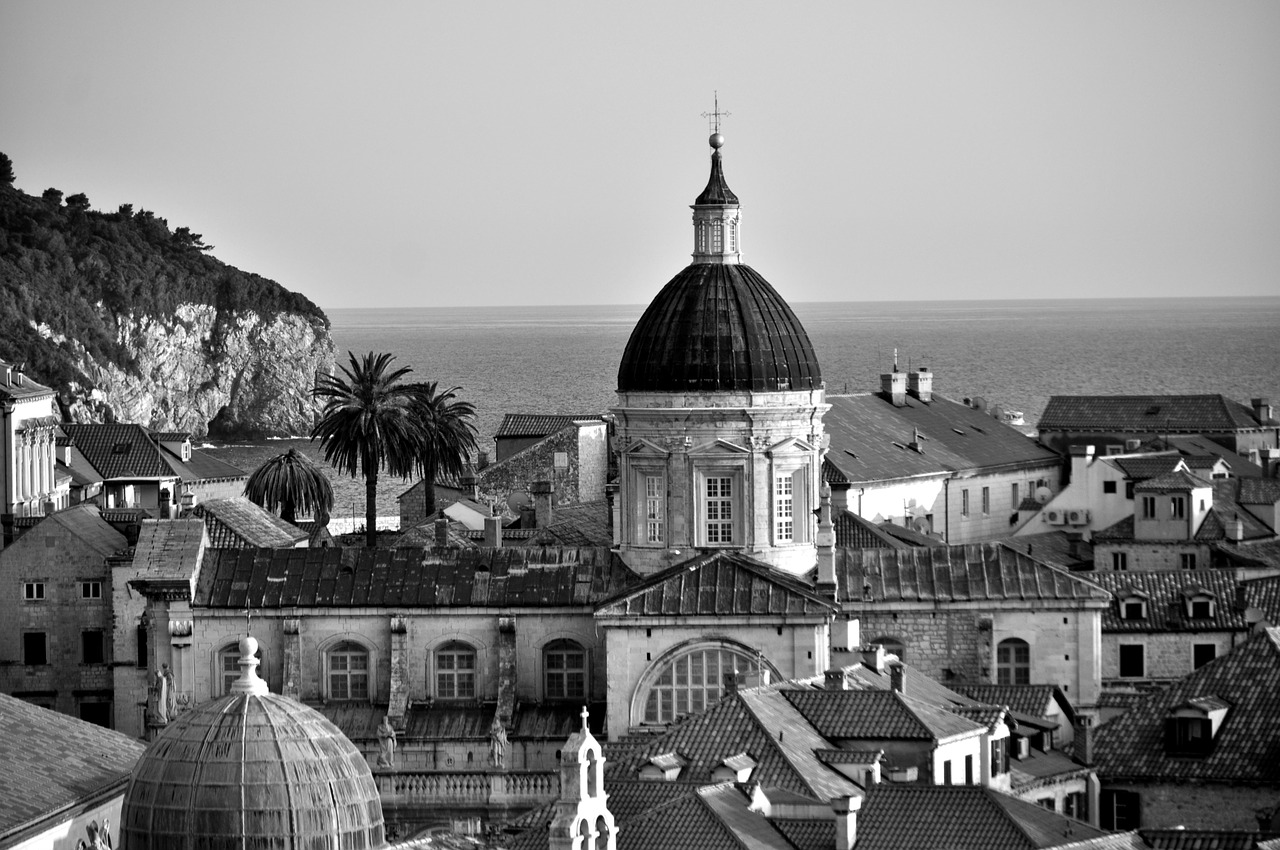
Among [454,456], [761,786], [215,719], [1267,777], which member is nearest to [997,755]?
[1267,777]

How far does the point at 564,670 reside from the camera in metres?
85.9

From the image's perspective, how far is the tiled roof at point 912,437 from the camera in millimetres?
131250

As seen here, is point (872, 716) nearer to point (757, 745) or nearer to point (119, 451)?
point (757, 745)

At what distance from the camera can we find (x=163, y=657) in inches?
3398

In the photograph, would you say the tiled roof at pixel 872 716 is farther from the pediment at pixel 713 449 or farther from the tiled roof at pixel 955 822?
the pediment at pixel 713 449

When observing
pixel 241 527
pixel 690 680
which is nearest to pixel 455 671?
pixel 690 680

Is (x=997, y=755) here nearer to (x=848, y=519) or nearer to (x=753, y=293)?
(x=753, y=293)

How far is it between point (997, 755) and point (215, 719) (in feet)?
94.7

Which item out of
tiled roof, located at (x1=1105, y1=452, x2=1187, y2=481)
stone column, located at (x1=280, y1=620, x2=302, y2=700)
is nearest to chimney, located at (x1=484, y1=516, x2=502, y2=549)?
stone column, located at (x1=280, y1=620, x2=302, y2=700)

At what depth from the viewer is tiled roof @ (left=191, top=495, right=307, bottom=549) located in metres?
97.0

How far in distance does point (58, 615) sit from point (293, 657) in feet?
36.8

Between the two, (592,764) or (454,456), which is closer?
(592,764)

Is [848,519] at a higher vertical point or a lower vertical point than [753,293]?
lower

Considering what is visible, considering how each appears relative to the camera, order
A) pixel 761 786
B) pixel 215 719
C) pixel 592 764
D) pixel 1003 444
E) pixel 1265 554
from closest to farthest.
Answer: pixel 215 719
pixel 592 764
pixel 761 786
pixel 1265 554
pixel 1003 444
